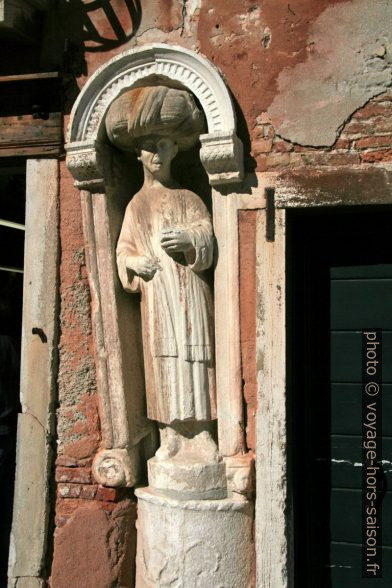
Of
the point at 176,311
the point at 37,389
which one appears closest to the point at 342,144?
the point at 176,311

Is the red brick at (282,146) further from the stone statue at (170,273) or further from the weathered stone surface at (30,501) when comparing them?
the weathered stone surface at (30,501)

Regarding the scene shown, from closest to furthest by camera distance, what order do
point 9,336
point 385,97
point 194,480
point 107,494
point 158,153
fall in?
point 385,97
point 194,480
point 158,153
point 107,494
point 9,336

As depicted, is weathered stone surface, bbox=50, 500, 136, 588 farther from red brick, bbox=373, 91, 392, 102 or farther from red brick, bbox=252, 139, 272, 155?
red brick, bbox=373, 91, 392, 102

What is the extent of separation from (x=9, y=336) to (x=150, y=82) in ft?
6.69

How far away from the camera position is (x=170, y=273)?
12.1 feet

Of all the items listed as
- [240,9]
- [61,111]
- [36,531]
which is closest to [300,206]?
[240,9]

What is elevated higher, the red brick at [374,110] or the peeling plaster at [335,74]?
the peeling plaster at [335,74]

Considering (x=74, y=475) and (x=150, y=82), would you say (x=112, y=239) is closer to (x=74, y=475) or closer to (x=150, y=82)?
(x=150, y=82)

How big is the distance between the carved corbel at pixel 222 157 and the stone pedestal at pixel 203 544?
1575 mm

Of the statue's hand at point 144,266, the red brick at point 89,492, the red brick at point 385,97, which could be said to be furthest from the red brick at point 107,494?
the red brick at point 385,97

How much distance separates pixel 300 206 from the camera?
3562 mm

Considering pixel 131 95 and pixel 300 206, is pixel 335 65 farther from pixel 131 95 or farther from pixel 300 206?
pixel 131 95

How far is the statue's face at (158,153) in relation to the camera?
3746 mm

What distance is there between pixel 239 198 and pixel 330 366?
3.25ft
